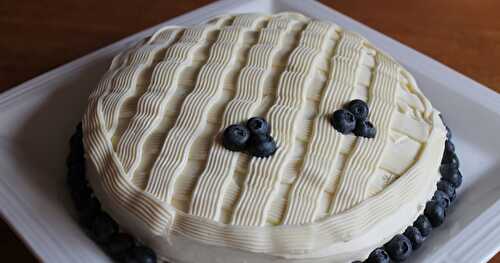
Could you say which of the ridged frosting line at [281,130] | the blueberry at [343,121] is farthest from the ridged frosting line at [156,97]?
the blueberry at [343,121]

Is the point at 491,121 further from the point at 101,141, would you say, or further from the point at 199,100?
the point at 101,141

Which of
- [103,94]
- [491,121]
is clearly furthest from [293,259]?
[491,121]

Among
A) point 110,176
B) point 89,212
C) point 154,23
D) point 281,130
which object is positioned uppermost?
point 281,130

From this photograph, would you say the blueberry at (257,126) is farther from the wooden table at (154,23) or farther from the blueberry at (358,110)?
the wooden table at (154,23)

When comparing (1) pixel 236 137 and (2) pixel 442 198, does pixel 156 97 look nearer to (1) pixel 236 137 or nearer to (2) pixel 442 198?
(1) pixel 236 137

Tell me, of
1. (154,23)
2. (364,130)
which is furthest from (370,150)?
(154,23)

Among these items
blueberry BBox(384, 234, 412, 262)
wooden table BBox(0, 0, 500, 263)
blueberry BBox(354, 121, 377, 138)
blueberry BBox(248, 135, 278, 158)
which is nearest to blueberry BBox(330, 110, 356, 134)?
blueberry BBox(354, 121, 377, 138)

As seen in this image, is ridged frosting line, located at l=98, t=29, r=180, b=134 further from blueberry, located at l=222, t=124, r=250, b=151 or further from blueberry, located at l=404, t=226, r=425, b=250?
blueberry, located at l=404, t=226, r=425, b=250
